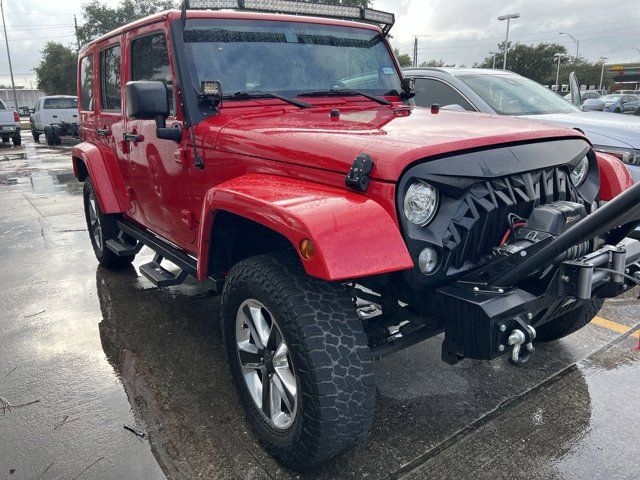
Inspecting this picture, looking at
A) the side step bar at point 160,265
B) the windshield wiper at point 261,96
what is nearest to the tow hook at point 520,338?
the side step bar at point 160,265

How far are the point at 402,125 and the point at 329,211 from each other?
842 millimetres

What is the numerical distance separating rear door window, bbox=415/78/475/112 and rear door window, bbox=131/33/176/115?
10.9ft

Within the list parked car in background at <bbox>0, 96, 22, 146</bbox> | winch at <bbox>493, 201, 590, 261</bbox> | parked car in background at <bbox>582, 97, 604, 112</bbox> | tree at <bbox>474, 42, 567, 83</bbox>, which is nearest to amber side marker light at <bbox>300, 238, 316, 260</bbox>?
winch at <bbox>493, 201, 590, 261</bbox>

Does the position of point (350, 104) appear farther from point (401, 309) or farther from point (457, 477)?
point (457, 477)

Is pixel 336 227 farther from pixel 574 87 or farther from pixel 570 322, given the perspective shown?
pixel 574 87

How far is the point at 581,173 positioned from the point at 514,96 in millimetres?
3792

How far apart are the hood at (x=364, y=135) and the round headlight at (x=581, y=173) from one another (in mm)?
252

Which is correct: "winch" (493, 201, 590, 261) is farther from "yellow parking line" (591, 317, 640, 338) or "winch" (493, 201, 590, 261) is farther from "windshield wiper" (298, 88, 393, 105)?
"yellow parking line" (591, 317, 640, 338)

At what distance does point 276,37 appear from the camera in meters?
3.36

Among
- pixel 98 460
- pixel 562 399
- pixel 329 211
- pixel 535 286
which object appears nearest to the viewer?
pixel 329 211

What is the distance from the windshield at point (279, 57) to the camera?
315 cm

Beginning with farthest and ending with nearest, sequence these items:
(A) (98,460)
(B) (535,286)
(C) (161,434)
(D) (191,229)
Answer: (D) (191,229) → (C) (161,434) → (A) (98,460) → (B) (535,286)

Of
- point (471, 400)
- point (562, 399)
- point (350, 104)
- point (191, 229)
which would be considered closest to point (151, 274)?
point (191, 229)

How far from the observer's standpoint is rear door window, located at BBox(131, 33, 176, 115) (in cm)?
322
